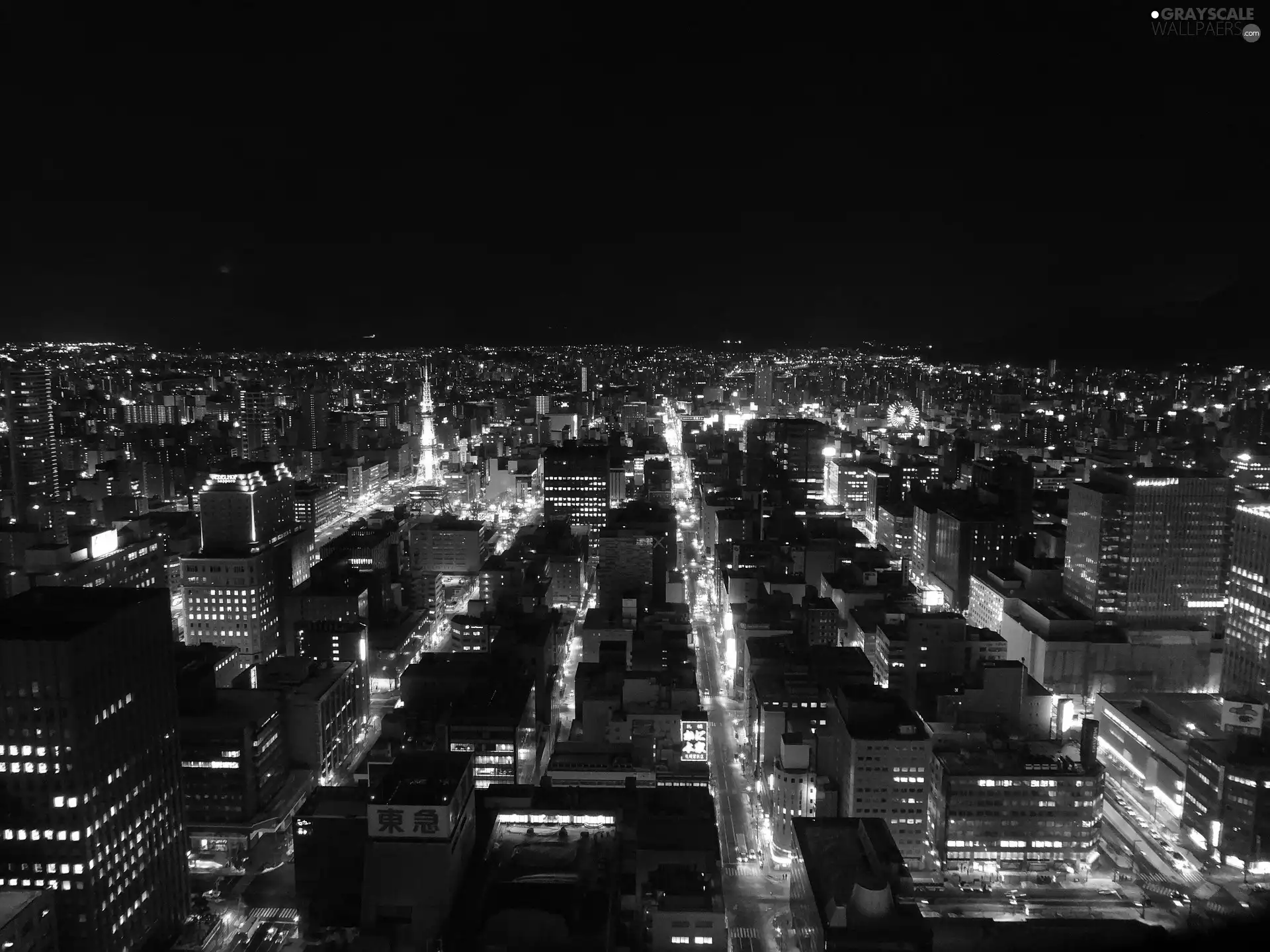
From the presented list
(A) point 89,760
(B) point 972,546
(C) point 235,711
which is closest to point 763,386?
(B) point 972,546

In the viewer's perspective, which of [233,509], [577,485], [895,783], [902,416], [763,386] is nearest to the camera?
[895,783]

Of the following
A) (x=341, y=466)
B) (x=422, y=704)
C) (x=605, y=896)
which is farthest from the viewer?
(x=341, y=466)

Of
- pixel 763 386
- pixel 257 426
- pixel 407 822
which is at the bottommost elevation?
pixel 407 822

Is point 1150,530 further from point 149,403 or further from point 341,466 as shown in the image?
point 149,403

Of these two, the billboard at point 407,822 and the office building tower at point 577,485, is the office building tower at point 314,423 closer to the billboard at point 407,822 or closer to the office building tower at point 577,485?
the office building tower at point 577,485

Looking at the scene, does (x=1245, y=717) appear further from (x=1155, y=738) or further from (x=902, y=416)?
(x=902, y=416)

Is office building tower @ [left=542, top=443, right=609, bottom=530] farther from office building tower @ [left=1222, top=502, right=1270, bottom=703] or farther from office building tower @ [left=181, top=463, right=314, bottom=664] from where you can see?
office building tower @ [left=1222, top=502, right=1270, bottom=703]

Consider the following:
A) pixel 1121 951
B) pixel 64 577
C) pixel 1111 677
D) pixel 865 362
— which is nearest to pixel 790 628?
pixel 1111 677

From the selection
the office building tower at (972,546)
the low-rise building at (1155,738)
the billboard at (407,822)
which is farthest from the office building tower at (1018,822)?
the office building tower at (972,546)
